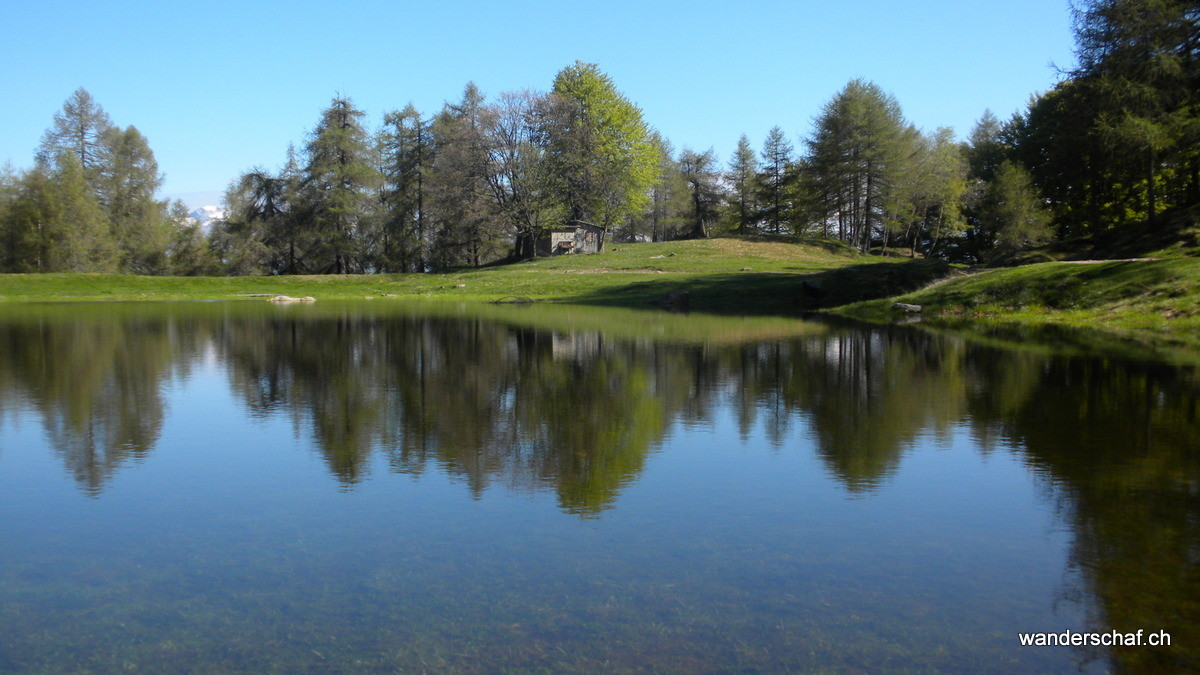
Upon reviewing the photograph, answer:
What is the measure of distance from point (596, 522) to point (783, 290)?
3646 cm

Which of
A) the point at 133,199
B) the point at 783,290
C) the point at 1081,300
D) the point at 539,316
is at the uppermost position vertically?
the point at 133,199

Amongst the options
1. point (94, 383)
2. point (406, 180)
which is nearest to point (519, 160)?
point (406, 180)

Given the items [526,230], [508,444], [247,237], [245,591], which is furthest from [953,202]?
[245,591]

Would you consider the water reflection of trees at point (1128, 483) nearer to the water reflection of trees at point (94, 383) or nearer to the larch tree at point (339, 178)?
the water reflection of trees at point (94, 383)

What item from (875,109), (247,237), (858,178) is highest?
(875,109)

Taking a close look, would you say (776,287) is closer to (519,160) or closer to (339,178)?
(519,160)

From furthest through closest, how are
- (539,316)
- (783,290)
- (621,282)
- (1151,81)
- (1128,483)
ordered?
(621,282) → (783,290) → (1151,81) → (539,316) → (1128,483)

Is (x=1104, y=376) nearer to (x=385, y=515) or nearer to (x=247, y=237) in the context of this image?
(x=385, y=515)

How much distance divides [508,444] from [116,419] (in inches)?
236

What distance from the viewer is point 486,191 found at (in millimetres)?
63156

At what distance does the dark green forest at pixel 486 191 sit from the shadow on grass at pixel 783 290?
12.7 m

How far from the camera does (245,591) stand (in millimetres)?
5598

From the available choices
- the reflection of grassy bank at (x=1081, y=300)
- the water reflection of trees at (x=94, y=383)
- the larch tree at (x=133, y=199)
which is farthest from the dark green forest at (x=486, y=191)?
the water reflection of trees at (x=94, y=383)

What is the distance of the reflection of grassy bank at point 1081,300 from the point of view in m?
24.4
